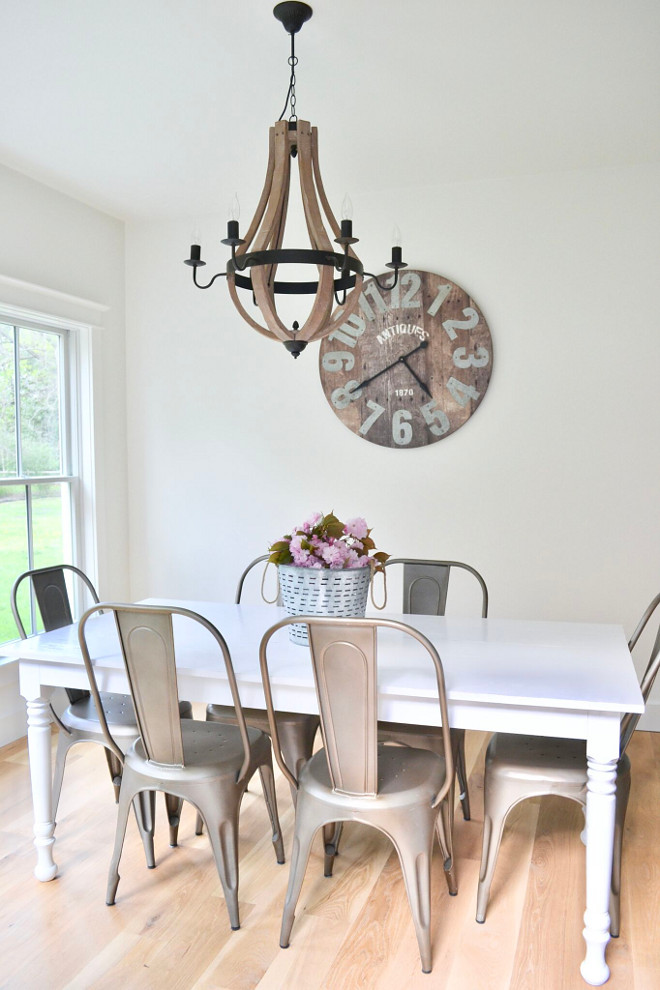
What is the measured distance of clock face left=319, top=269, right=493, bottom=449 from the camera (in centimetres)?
374

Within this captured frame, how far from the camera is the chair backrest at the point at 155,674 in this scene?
2.00 meters

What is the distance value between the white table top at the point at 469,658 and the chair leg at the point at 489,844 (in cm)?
34

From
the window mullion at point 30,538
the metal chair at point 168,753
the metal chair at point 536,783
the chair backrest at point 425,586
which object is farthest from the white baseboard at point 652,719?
the window mullion at point 30,538

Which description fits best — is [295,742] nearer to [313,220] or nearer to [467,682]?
[467,682]

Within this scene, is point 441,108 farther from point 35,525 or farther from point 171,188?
point 35,525

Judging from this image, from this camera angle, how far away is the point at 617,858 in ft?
6.85

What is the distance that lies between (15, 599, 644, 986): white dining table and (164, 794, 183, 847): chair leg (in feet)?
1.23

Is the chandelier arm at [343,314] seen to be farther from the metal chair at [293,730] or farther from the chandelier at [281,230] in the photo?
the metal chair at [293,730]

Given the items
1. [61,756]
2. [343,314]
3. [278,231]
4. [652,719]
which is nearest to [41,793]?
[61,756]

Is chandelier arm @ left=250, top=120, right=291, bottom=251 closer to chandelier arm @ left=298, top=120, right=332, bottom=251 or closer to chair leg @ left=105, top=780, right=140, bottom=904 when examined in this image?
chandelier arm @ left=298, top=120, right=332, bottom=251

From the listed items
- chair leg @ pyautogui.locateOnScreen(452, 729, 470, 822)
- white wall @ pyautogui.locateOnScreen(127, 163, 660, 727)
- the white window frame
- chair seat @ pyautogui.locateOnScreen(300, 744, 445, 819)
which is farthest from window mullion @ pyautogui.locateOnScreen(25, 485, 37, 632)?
chair leg @ pyautogui.locateOnScreen(452, 729, 470, 822)

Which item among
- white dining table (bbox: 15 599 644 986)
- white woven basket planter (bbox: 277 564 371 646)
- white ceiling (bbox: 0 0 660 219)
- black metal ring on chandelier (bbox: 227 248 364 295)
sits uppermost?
white ceiling (bbox: 0 0 660 219)

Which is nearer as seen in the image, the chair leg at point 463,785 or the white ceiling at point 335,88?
the white ceiling at point 335,88

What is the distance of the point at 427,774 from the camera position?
6.69ft
